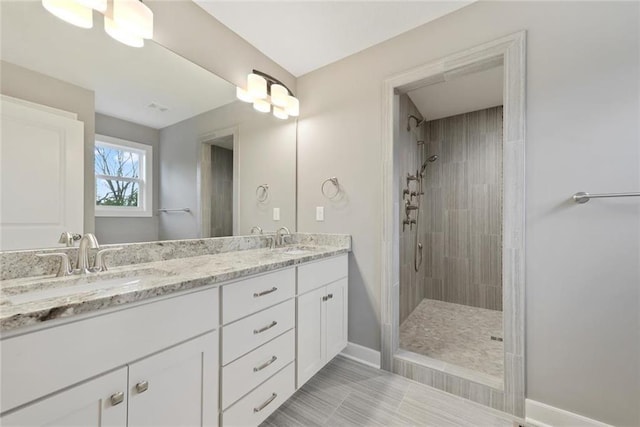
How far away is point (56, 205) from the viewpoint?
109cm

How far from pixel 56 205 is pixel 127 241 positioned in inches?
12.6

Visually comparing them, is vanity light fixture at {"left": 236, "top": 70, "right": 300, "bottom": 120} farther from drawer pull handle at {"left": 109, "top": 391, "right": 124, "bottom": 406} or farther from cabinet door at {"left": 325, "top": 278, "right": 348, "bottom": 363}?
drawer pull handle at {"left": 109, "top": 391, "right": 124, "bottom": 406}

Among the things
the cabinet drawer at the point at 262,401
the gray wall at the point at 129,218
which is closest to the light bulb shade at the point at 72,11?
the gray wall at the point at 129,218

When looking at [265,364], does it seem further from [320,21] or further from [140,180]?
[320,21]

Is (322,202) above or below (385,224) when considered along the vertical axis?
above

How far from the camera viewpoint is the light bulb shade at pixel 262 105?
79.7 inches

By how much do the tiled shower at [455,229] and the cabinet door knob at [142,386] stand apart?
86.6 inches

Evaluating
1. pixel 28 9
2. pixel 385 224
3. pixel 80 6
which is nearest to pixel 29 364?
pixel 28 9

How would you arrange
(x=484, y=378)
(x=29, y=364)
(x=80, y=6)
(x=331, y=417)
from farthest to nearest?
1. (x=484, y=378)
2. (x=331, y=417)
3. (x=80, y=6)
4. (x=29, y=364)

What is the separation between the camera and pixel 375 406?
1530mm

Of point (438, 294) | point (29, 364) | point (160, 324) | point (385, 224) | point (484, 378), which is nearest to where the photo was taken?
point (29, 364)

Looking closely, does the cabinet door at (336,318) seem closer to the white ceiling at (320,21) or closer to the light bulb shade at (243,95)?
the light bulb shade at (243,95)

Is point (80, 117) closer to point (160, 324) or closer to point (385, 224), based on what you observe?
point (160, 324)

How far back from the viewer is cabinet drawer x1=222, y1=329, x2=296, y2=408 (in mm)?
1100
